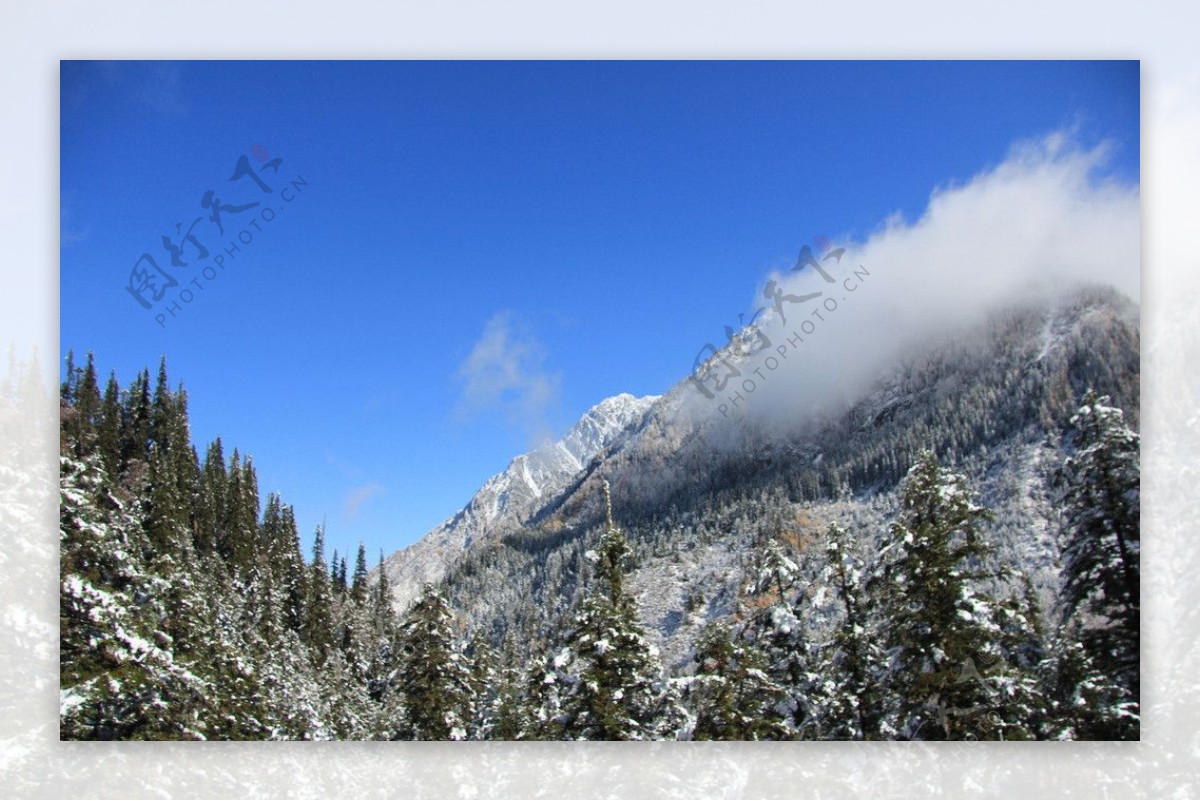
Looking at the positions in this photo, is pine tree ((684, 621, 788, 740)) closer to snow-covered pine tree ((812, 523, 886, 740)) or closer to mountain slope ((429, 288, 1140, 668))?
snow-covered pine tree ((812, 523, 886, 740))

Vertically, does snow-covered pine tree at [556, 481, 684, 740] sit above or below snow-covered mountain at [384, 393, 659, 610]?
below

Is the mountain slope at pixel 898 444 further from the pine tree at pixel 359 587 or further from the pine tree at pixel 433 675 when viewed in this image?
the pine tree at pixel 359 587

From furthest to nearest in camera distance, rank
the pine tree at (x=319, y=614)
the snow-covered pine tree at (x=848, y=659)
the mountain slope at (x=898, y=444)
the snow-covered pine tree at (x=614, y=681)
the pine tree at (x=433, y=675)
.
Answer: the pine tree at (x=319, y=614) → the pine tree at (x=433, y=675) → the snow-covered pine tree at (x=614, y=681) → the snow-covered pine tree at (x=848, y=659) → the mountain slope at (x=898, y=444)

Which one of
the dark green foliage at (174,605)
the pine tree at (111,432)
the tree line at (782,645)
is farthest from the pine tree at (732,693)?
the pine tree at (111,432)

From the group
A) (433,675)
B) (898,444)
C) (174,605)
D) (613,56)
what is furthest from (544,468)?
(613,56)

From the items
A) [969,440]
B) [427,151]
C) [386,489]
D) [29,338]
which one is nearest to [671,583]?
[969,440]

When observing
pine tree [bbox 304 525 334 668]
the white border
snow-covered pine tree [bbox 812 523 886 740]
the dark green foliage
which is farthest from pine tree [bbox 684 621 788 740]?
pine tree [bbox 304 525 334 668]

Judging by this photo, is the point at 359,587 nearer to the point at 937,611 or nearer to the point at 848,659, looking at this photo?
the point at 848,659

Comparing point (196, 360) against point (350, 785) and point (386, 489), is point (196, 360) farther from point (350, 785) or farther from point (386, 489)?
point (350, 785)
